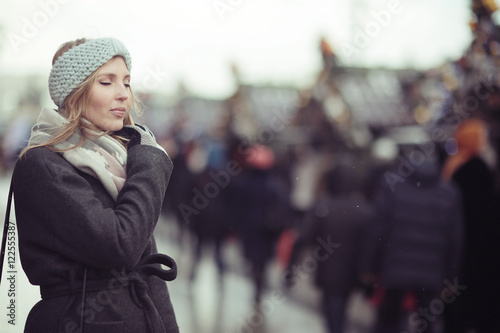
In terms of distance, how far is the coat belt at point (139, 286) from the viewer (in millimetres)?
1822

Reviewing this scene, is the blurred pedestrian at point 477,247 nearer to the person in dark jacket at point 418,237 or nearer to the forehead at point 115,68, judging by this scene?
the person in dark jacket at point 418,237

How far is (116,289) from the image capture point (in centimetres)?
187

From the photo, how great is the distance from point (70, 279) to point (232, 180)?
5482 millimetres

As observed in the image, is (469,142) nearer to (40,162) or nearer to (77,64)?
(77,64)

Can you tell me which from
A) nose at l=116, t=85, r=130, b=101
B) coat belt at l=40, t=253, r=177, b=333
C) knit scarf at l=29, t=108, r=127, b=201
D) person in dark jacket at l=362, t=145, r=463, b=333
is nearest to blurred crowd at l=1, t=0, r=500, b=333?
person in dark jacket at l=362, t=145, r=463, b=333

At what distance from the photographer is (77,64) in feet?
6.14

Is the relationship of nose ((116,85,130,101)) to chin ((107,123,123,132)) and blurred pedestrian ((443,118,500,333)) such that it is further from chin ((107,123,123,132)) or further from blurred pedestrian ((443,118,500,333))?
blurred pedestrian ((443,118,500,333))

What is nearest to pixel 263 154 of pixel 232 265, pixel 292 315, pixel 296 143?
pixel 292 315

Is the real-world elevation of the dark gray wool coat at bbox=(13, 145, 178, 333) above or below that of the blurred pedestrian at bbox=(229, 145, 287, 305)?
above

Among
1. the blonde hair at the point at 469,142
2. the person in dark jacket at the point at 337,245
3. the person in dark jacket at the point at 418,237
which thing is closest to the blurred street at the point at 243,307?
the person in dark jacket at the point at 337,245

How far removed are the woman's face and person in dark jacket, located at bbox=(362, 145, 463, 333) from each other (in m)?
3.15

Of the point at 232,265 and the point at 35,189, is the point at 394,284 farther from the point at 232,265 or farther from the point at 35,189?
the point at 232,265

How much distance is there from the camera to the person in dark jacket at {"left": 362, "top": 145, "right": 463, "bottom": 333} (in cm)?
465

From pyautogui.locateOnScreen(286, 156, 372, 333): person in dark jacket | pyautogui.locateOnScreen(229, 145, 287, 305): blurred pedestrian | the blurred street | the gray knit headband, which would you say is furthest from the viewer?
pyautogui.locateOnScreen(229, 145, 287, 305): blurred pedestrian
